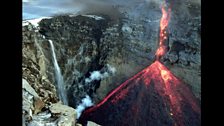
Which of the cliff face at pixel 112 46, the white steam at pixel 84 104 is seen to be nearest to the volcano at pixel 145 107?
the white steam at pixel 84 104

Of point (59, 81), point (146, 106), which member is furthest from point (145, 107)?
point (59, 81)

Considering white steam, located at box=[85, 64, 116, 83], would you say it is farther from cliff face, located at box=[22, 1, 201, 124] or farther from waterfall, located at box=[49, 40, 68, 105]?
waterfall, located at box=[49, 40, 68, 105]

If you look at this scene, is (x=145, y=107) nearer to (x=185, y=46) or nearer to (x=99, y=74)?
(x=99, y=74)

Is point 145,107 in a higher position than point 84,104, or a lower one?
lower

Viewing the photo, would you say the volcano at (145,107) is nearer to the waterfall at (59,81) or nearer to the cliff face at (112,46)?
the cliff face at (112,46)

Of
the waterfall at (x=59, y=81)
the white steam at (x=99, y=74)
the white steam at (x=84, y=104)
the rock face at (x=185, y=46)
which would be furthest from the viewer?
the rock face at (x=185, y=46)
